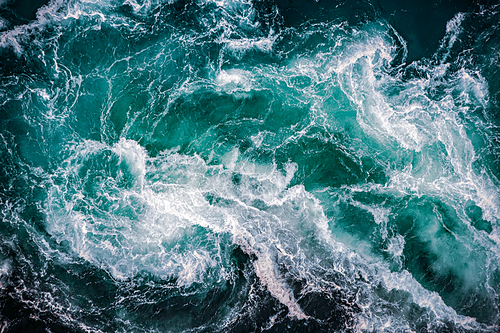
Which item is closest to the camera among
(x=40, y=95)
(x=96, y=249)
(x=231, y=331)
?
(x=231, y=331)

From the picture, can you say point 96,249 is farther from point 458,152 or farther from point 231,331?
Result: point 458,152

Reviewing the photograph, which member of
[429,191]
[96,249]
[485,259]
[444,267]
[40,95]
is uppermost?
[429,191]

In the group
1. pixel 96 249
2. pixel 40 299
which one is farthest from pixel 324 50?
pixel 40 299

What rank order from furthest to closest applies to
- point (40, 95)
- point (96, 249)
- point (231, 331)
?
point (40, 95), point (96, 249), point (231, 331)

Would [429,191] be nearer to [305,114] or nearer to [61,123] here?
[305,114]

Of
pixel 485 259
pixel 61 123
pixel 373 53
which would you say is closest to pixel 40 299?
pixel 61 123

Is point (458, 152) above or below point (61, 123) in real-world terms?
above

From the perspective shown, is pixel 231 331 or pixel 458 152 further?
pixel 458 152
